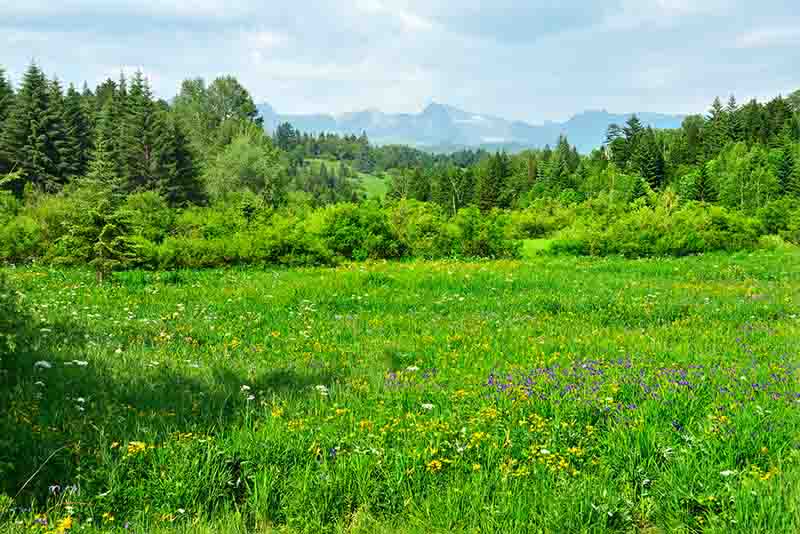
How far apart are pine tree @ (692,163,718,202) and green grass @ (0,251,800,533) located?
72424 millimetres

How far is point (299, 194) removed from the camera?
7594 centimetres

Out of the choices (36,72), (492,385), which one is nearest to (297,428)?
(492,385)

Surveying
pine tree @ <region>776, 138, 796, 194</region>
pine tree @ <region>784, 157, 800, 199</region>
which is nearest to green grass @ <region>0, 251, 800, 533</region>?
pine tree @ <region>784, 157, 800, 199</region>

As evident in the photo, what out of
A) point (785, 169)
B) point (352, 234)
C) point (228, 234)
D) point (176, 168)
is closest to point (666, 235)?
point (352, 234)

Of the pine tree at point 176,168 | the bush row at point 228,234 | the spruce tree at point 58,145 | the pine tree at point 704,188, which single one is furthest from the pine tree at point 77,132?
the pine tree at point 704,188

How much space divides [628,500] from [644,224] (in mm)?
30424

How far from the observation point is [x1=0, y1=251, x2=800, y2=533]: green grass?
4137 millimetres

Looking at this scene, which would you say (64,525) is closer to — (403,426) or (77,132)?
(403,426)

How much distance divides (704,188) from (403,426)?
267ft

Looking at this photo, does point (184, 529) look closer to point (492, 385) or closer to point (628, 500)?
point (628, 500)

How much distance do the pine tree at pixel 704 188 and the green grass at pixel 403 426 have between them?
72.4 m

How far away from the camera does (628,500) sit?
4.18 meters

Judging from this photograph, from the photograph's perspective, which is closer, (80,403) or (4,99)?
(80,403)

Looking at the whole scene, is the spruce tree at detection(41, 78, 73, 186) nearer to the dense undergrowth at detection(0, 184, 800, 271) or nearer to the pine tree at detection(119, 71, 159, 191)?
the pine tree at detection(119, 71, 159, 191)
